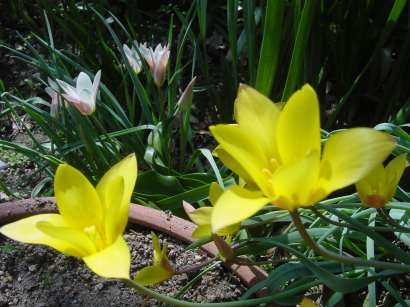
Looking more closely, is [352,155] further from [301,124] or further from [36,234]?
[36,234]

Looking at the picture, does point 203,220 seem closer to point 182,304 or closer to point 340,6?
point 182,304

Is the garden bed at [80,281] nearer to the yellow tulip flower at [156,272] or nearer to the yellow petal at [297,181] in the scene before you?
the yellow tulip flower at [156,272]

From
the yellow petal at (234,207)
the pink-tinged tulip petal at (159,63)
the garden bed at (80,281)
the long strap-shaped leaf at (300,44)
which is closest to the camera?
the yellow petal at (234,207)

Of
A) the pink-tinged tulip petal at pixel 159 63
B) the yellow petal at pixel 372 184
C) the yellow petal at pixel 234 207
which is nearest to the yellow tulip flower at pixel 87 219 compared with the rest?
the yellow petal at pixel 234 207

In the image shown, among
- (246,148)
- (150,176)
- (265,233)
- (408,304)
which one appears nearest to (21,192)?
(150,176)

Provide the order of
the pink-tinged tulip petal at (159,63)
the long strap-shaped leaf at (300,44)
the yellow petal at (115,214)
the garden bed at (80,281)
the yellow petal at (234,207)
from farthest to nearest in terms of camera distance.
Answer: the pink-tinged tulip petal at (159,63), the long strap-shaped leaf at (300,44), the garden bed at (80,281), the yellow petal at (115,214), the yellow petal at (234,207)

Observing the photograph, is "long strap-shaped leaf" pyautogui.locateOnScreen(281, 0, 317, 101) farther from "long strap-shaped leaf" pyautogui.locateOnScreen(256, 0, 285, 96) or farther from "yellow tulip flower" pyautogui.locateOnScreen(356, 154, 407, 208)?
"yellow tulip flower" pyautogui.locateOnScreen(356, 154, 407, 208)

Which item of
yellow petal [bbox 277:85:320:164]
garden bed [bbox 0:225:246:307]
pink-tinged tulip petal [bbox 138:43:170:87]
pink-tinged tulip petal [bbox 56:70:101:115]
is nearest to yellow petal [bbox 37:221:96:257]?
yellow petal [bbox 277:85:320:164]

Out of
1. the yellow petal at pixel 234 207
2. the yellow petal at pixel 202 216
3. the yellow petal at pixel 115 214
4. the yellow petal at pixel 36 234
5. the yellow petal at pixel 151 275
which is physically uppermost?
the yellow petal at pixel 234 207
